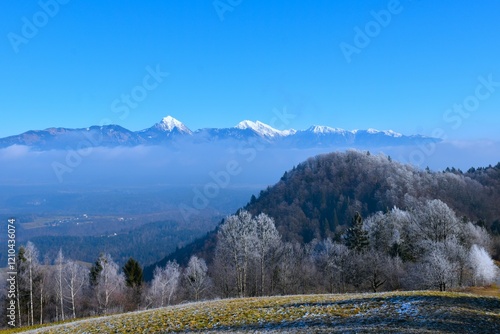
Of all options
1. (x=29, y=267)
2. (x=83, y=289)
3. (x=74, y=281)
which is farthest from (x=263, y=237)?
(x=83, y=289)

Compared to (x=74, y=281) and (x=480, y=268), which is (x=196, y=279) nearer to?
(x=74, y=281)

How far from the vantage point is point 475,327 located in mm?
20859

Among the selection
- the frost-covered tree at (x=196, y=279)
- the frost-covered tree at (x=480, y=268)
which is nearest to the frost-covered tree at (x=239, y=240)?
the frost-covered tree at (x=196, y=279)

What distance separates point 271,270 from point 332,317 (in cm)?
4857

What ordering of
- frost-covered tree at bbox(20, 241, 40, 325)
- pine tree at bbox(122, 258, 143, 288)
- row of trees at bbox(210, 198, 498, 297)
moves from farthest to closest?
pine tree at bbox(122, 258, 143, 288) < row of trees at bbox(210, 198, 498, 297) < frost-covered tree at bbox(20, 241, 40, 325)

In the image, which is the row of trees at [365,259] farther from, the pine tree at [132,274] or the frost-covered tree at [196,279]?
the pine tree at [132,274]

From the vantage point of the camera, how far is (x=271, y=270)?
7169 centimetres

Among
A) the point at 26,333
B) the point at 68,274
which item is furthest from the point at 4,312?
the point at 26,333

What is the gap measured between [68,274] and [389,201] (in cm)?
15958

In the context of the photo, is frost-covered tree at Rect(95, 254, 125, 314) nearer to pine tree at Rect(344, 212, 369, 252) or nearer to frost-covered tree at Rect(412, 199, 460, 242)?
pine tree at Rect(344, 212, 369, 252)

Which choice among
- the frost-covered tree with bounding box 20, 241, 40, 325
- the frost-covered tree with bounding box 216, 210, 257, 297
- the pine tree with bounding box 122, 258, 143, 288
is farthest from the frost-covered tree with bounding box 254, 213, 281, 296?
the frost-covered tree with bounding box 20, 241, 40, 325

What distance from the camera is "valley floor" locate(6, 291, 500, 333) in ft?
70.5

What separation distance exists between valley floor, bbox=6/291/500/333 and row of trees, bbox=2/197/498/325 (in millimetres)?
26275

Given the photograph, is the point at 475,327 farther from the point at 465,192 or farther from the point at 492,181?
the point at 492,181
